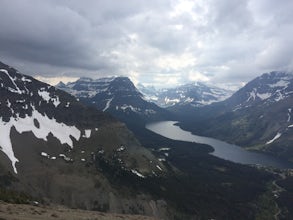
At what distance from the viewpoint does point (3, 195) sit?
105438 mm

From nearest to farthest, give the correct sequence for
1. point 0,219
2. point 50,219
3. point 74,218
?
1. point 0,219
2. point 50,219
3. point 74,218

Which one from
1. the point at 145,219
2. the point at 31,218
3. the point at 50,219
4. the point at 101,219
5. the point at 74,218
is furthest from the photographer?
the point at 145,219

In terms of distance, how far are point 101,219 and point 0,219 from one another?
118 feet

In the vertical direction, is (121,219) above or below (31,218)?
below

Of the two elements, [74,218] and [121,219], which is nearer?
[74,218]

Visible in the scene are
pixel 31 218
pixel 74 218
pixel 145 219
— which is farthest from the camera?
pixel 145 219

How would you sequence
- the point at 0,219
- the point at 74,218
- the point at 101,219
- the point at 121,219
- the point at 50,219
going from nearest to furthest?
1. the point at 0,219
2. the point at 50,219
3. the point at 74,218
4. the point at 101,219
5. the point at 121,219

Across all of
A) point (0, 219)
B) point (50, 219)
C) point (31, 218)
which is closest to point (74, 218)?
point (50, 219)

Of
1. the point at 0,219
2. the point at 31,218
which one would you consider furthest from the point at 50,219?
the point at 0,219

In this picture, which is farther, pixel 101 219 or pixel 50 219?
pixel 101 219

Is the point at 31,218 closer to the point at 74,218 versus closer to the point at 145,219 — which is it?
the point at 74,218

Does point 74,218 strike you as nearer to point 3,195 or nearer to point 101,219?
point 101,219

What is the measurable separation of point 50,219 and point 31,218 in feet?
19.4

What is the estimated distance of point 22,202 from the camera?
102125 mm
